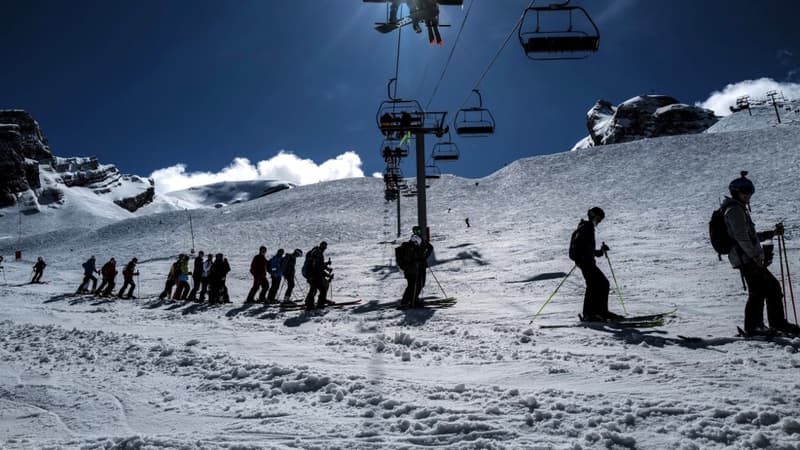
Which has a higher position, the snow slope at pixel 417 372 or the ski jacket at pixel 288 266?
the ski jacket at pixel 288 266

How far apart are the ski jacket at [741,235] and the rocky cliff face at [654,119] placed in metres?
183

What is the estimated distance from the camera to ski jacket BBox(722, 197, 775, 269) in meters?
5.29

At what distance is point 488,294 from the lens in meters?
12.3

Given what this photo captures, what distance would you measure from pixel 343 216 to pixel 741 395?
51.0m

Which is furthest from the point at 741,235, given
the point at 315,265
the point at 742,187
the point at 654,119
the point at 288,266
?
the point at 654,119

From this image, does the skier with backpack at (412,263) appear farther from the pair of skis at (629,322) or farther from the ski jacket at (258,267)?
the ski jacket at (258,267)

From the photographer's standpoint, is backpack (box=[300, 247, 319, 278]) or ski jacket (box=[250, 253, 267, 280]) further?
ski jacket (box=[250, 253, 267, 280])

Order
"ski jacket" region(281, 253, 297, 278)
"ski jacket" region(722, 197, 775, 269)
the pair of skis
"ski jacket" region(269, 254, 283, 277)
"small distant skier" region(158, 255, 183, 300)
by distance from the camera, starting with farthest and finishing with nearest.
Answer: "small distant skier" region(158, 255, 183, 300), "ski jacket" region(269, 254, 283, 277), "ski jacket" region(281, 253, 297, 278), the pair of skis, "ski jacket" region(722, 197, 775, 269)

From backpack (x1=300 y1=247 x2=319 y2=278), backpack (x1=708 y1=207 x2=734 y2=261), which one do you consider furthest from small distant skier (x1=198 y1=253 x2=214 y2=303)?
backpack (x1=708 y1=207 x2=734 y2=261)

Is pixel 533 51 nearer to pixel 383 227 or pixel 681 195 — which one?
pixel 681 195

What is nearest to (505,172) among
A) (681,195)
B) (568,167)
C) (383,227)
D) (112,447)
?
(568,167)

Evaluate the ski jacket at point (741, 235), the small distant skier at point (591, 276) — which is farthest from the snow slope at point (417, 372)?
the ski jacket at point (741, 235)

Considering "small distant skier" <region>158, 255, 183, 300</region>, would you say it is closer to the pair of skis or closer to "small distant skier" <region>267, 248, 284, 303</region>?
"small distant skier" <region>267, 248, 284, 303</region>

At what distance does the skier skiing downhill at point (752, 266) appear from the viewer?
17.4 ft
